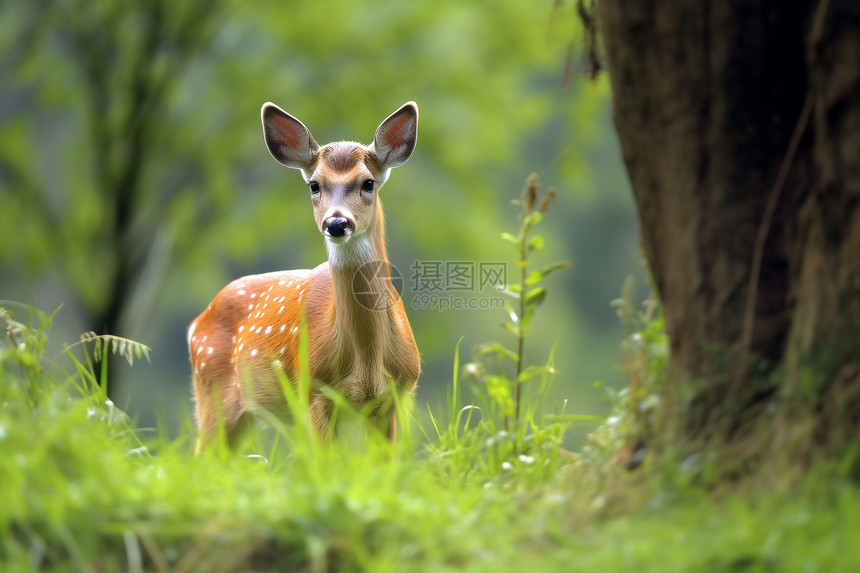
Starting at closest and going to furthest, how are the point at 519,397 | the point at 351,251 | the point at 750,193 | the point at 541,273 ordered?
the point at 750,193 < the point at 541,273 < the point at 519,397 < the point at 351,251

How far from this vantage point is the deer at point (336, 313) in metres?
4.80

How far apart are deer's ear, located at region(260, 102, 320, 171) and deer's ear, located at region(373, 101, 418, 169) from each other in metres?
0.39

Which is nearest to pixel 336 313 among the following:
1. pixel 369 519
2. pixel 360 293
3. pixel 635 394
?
pixel 360 293

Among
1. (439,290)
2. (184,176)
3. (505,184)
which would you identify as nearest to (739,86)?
(439,290)

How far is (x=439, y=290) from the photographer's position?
5211 mm

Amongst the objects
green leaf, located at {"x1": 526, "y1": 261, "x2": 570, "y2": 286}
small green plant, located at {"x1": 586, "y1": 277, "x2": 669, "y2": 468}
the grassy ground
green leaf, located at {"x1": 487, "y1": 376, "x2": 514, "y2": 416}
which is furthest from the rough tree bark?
green leaf, located at {"x1": 487, "y1": 376, "x2": 514, "y2": 416}

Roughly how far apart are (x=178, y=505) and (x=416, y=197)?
11.8 metres

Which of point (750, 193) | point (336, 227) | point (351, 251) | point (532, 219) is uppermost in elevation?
point (750, 193)

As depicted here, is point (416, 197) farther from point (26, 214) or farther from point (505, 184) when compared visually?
point (26, 214)

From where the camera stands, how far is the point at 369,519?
7.98 feet

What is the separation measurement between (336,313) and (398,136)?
44.1 inches

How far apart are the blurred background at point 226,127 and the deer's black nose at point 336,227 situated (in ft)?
24.9

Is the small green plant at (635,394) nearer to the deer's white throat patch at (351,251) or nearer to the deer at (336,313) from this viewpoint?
the deer at (336,313)

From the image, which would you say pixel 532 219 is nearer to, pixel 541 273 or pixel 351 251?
pixel 541 273
